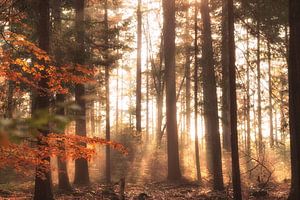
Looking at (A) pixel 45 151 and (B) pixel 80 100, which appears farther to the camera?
(B) pixel 80 100

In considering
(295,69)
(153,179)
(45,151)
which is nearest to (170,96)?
(153,179)

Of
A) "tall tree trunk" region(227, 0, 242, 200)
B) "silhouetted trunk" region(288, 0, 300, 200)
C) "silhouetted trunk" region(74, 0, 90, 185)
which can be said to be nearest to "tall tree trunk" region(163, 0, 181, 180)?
"silhouetted trunk" region(74, 0, 90, 185)

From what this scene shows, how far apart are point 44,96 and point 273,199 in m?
8.51

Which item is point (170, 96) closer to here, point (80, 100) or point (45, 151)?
point (80, 100)

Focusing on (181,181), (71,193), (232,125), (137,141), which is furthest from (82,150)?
(137,141)

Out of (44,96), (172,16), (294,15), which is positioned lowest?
(44,96)

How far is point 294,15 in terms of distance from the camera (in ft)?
37.4

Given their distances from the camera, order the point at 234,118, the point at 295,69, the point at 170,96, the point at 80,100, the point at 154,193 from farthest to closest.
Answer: the point at 170,96, the point at 80,100, the point at 154,193, the point at 234,118, the point at 295,69

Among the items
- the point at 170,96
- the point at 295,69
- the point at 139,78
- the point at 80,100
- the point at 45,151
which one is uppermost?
the point at 139,78

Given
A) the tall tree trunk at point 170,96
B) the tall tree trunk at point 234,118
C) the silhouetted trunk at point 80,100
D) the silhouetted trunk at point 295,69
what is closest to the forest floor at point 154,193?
the silhouetted trunk at point 80,100

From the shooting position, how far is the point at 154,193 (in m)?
17.9

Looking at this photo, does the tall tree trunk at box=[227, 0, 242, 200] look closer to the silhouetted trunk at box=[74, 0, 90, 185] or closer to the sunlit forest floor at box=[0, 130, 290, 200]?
the sunlit forest floor at box=[0, 130, 290, 200]

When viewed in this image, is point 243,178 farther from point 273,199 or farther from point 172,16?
point 172,16

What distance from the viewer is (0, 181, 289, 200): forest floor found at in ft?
53.0
